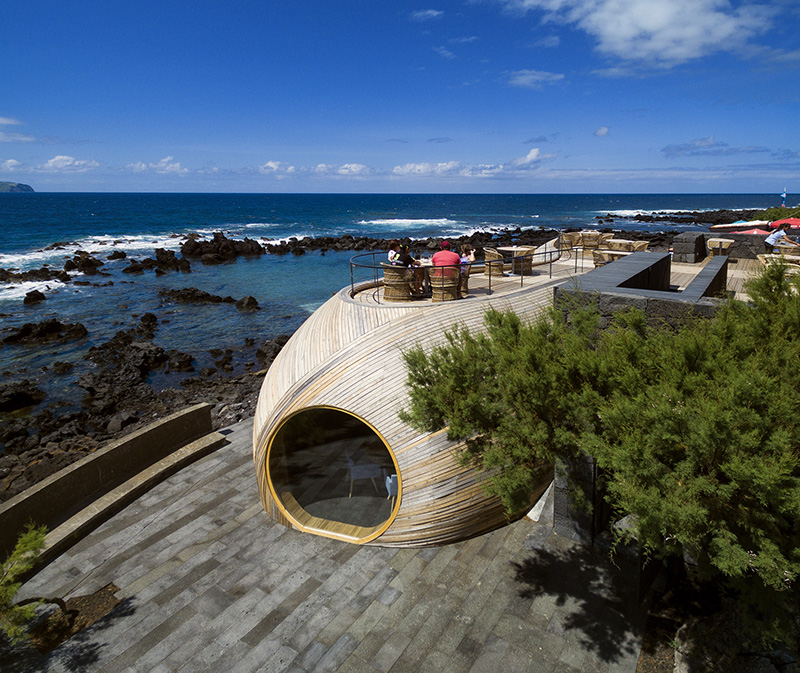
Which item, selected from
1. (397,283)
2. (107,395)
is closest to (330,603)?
(397,283)

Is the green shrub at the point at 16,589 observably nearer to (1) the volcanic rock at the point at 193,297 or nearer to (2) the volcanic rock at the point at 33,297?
(1) the volcanic rock at the point at 193,297

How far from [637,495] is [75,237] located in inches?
2959

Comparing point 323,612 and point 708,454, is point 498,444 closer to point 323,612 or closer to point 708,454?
point 708,454

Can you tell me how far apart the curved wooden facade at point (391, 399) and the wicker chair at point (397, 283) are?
1.37 feet

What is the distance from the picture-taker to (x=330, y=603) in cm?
698

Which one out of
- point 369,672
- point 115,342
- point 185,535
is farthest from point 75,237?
point 369,672

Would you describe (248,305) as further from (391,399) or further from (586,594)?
(586,594)

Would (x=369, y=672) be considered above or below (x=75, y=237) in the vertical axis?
below

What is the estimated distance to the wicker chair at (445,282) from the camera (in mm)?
9508

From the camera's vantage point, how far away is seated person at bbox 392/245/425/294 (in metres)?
9.97

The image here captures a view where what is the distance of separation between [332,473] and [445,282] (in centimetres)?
404

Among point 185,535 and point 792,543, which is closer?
point 792,543

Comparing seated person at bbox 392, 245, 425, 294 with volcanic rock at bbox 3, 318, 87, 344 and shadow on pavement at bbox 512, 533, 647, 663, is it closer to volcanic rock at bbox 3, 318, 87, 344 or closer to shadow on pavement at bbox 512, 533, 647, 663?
shadow on pavement at bbox 512, 533, 647, 663

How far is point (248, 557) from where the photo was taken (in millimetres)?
7992
